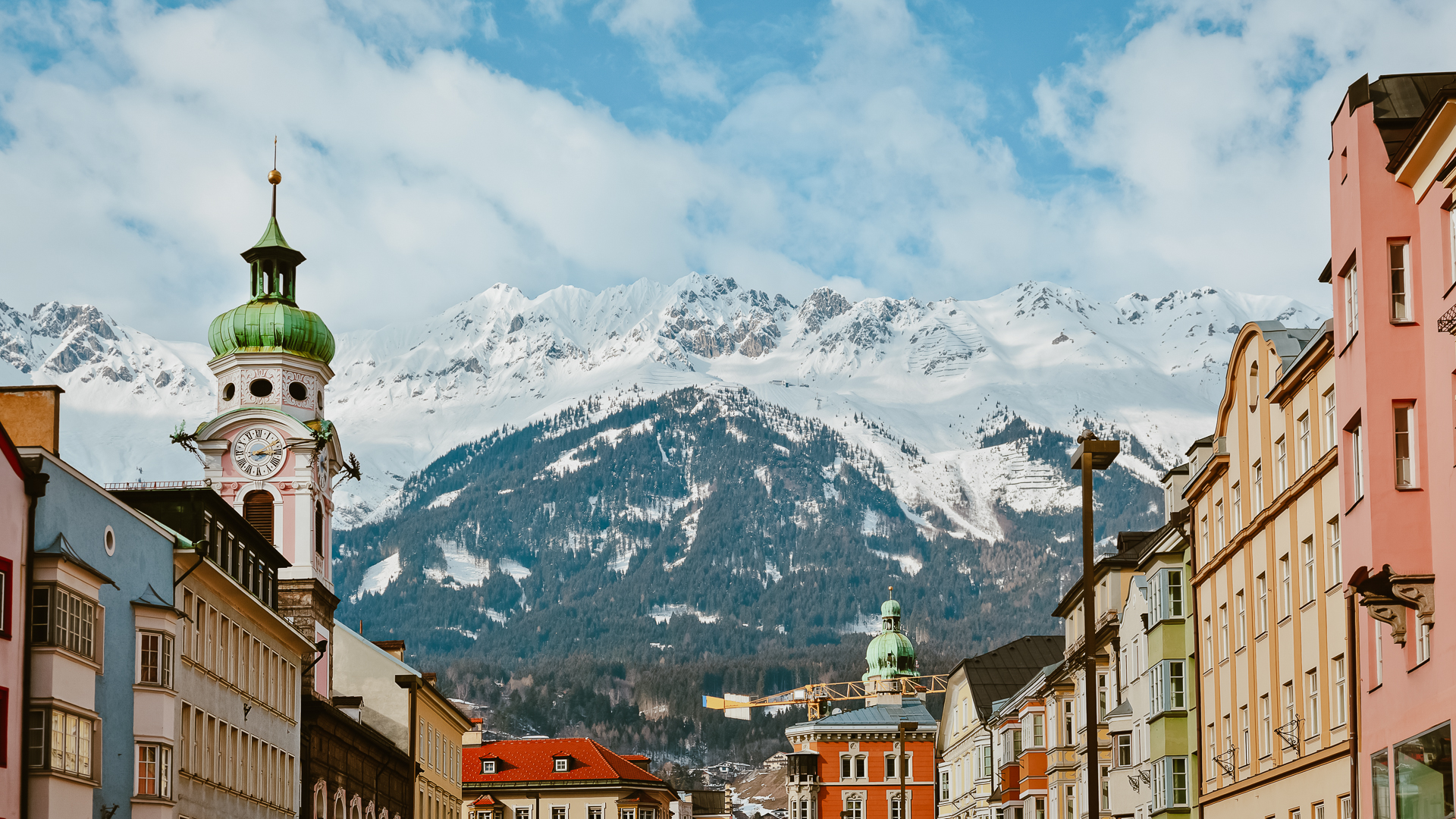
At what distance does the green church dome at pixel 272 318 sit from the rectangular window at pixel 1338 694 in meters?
63.4

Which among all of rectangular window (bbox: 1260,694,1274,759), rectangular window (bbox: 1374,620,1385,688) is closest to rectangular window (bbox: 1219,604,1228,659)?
rectangular window (bbox: 1260,694,1274,759)

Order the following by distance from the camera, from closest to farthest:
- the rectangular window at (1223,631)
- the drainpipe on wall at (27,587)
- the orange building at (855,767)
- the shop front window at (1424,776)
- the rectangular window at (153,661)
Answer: the shop front window at (1424,776)
the drainpipe on wall at (27,587)
the rectangular window at (153,661)
the rectangular window at (1223,631)
the orange building at (855,767)

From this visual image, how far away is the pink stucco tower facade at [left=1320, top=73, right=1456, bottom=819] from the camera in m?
33.1

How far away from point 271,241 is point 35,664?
6093 centimetres

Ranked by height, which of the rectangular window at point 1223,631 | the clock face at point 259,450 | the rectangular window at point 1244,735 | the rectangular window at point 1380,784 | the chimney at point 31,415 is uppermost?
the clock face at point 259,450

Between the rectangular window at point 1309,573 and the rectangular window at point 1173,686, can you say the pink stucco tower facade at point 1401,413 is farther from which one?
the rectangular window at point 1173,686

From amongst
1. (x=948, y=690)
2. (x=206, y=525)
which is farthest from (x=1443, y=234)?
(x=948, y=690)

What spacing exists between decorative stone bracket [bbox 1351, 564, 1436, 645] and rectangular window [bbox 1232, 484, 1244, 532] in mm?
21313

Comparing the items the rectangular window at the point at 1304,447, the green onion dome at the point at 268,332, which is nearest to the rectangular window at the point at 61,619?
the rectangular window at the point at 1304,447

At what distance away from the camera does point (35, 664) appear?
43.6 metres

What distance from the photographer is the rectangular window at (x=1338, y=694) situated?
47188 mm

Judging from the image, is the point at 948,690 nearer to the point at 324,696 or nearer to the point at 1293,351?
the point at 324,696

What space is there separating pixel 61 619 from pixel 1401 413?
2802 cm

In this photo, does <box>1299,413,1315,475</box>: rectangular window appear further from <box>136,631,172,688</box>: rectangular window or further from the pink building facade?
the pink building facade
